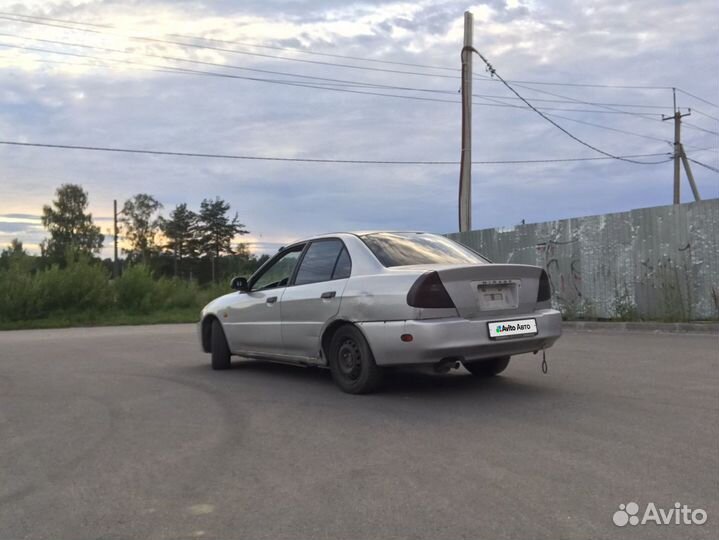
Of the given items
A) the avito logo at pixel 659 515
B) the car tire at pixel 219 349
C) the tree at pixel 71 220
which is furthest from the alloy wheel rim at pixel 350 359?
the tree at pixel 71 220

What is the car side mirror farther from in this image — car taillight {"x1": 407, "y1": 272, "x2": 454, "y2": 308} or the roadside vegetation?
the roadside vegetation

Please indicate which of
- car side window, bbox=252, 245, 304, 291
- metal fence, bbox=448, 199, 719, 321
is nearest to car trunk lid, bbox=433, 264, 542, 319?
car side window, bbox=252, 245, 304, 291

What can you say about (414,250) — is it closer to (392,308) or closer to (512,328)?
(392,308)

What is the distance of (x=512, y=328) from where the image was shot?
5.84m

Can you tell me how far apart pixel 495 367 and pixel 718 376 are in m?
2.20

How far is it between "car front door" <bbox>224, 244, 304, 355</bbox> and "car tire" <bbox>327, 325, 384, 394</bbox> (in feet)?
3.32

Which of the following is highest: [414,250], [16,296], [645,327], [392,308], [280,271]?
[414,250]

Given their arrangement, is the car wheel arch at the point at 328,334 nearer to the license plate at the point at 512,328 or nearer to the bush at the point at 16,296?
the license plate at the point at 512,328

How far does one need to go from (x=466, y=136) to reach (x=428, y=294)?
1475cm

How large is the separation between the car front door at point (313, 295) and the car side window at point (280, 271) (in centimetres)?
18

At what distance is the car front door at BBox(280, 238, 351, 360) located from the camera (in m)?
6.40

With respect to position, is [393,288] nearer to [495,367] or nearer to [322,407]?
[322,407]

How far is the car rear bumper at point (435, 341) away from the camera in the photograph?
545 cm

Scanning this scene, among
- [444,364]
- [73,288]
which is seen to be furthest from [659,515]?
[73,288]
